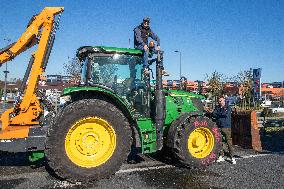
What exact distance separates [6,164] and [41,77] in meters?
2.20

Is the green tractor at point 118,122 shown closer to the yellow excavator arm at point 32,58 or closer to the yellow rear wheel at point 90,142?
the yellow rear wheel at point 90,142

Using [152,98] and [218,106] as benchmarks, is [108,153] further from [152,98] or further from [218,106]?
[218,106]

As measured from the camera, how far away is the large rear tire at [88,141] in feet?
18.2

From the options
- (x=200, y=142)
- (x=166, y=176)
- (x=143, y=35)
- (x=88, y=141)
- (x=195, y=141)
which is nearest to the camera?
(x=88, y=141)

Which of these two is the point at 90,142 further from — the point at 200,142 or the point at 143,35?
the point at 143,35

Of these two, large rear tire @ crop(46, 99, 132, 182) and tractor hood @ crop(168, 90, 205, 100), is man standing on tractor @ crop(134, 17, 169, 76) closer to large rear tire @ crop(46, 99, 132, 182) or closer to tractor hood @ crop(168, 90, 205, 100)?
tractor hood @ crop(168, 90, 205, 100)

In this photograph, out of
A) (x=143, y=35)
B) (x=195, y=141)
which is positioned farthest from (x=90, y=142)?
(x=143, y=35)

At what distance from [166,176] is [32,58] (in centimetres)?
392

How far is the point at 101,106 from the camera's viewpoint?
236 inches

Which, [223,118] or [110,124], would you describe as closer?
[110,124]

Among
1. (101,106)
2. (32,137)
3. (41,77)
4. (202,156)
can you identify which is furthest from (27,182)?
(202,156)

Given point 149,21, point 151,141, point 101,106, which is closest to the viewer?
point 101,106

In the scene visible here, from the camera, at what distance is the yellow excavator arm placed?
22.4 ft

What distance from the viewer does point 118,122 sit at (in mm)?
6051
